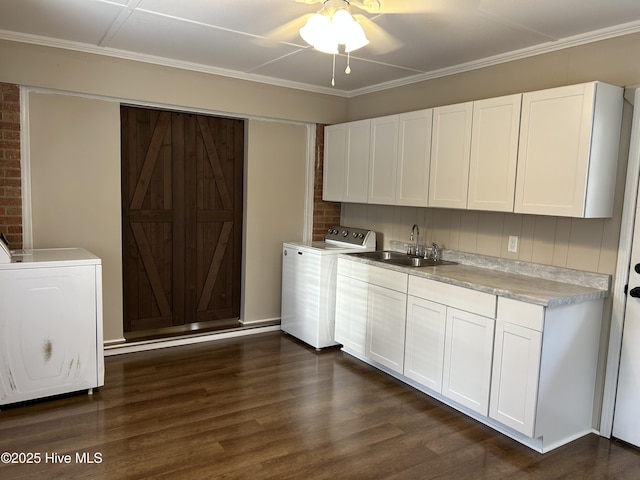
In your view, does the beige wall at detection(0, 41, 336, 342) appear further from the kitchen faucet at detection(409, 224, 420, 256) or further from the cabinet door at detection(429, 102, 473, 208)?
the cabinet door at detection(429, 102, 473, 208)

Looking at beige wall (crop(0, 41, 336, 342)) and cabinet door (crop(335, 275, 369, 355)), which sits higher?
beige wall (crop(0, 41, 336, 342))

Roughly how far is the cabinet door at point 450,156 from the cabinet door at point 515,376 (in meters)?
1.02

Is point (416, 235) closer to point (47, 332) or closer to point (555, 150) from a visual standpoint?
point (555, 150)

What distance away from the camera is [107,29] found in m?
3.15

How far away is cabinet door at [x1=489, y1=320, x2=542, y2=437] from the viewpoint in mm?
2594

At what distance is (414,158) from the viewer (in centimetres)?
374

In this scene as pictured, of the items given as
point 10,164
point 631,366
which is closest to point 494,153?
point 631,366

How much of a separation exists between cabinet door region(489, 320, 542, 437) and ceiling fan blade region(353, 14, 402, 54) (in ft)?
6.25

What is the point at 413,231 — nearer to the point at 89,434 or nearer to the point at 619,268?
the point at 619,268

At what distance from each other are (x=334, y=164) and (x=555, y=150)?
2.32 metres

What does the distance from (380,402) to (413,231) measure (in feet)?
5.02

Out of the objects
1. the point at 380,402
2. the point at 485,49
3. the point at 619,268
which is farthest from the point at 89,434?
the point at 485,49

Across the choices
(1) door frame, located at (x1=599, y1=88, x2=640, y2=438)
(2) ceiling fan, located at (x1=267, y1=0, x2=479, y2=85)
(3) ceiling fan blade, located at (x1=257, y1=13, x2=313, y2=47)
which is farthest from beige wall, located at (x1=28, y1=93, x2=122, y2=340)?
(1) door frame, located at (x1=599, y1=88, x2=640, y2=438)

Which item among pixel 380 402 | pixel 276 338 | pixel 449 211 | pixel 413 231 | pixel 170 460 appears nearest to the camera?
pixel 170 460
